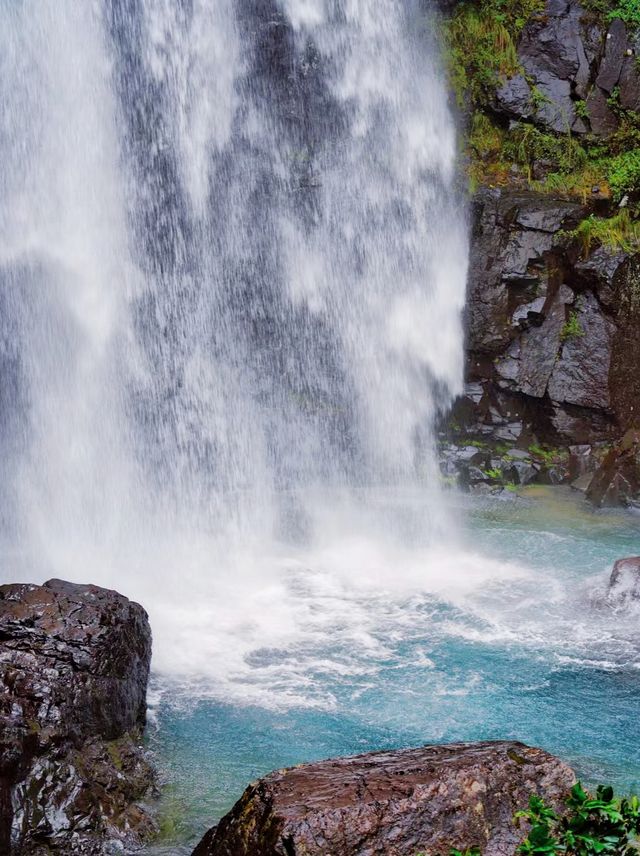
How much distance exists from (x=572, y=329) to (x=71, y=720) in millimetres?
12213

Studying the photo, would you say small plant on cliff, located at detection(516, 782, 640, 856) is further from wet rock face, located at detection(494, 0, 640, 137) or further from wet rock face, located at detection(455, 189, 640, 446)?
wet rock face, located at detection(494, 0, 640, 137)

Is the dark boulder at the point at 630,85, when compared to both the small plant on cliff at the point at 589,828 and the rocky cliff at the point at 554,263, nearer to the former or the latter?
the rocky cliff at the point at 554,263

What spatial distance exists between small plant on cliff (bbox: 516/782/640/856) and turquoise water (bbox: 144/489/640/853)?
368 centimetres

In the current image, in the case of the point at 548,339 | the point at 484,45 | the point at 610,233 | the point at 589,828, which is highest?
the point at 484,45

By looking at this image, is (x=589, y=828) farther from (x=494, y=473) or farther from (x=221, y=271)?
(x=221, y=271)

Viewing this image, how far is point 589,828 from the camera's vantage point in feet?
11.4

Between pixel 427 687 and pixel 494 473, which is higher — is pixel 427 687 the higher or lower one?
the lower one

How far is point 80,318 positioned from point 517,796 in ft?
39.5

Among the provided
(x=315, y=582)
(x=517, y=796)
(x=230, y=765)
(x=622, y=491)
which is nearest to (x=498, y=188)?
(x=622, y=491)

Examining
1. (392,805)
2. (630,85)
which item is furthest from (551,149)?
(392,805)

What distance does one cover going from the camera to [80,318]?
1497 centimetres

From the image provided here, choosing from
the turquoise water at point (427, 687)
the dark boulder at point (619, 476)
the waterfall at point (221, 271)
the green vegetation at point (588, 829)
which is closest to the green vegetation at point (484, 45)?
the waterfall at point (221, 271)

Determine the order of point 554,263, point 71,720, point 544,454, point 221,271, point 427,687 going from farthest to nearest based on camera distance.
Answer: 1. point 221,271
2. point 544,454
3. point 554,263
4. point 427,687
5. point 71,720

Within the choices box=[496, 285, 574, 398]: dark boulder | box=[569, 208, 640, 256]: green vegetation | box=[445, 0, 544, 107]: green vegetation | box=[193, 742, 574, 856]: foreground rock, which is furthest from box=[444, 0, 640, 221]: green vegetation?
box=[193, 742, 574, 856]: foreground rock
